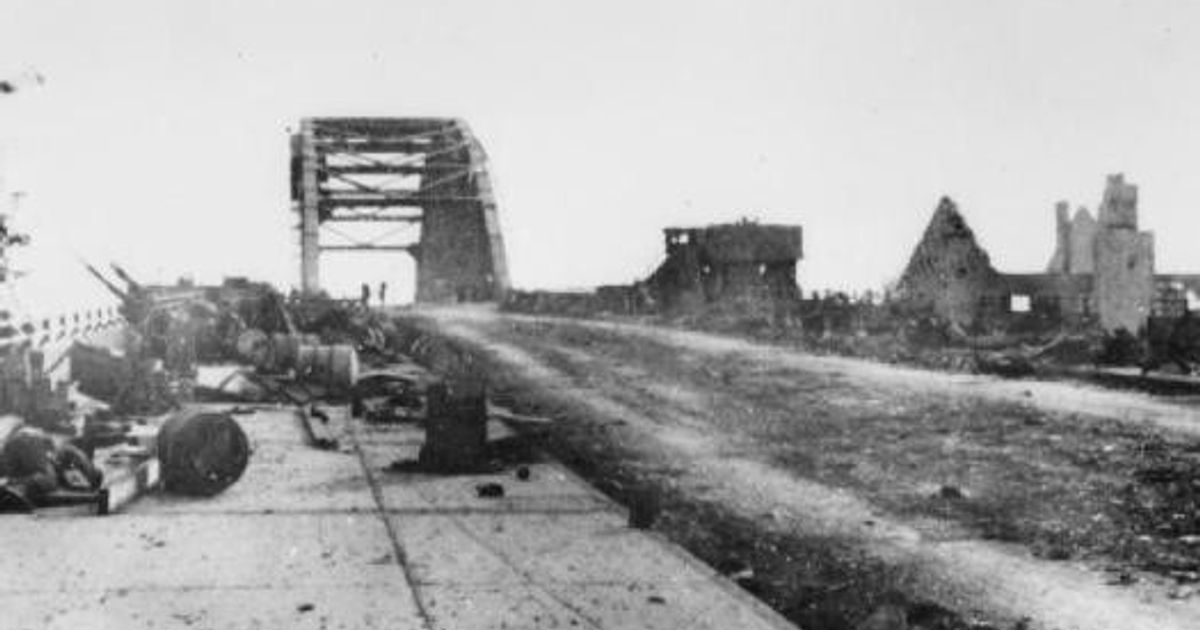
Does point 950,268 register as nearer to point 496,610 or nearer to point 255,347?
point 255,347

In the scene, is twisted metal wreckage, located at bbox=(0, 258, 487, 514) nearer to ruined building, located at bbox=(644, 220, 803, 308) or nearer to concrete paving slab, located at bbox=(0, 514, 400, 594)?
concrete paving slab, located at bbox=(0, 514, 400, 594)

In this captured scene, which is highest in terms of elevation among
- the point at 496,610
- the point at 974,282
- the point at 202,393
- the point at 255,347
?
the point at 974,282

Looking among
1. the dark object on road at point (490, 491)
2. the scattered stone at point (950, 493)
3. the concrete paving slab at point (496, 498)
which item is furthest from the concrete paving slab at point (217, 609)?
the scattered stone at point (950, 493)

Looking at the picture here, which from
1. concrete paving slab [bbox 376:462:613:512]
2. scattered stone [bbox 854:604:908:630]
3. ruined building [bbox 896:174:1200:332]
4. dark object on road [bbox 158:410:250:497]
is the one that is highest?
ruined building [bbox 896:174:1200:332]

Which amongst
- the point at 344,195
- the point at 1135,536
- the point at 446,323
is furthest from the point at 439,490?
the point at 344,195

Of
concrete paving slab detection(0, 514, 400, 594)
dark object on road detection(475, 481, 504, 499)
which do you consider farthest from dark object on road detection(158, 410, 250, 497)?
dark object on road detection(475, 481, 504, 499)

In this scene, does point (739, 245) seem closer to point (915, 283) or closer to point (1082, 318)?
point (915, 283)

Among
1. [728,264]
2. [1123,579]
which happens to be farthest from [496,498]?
[728,264]
